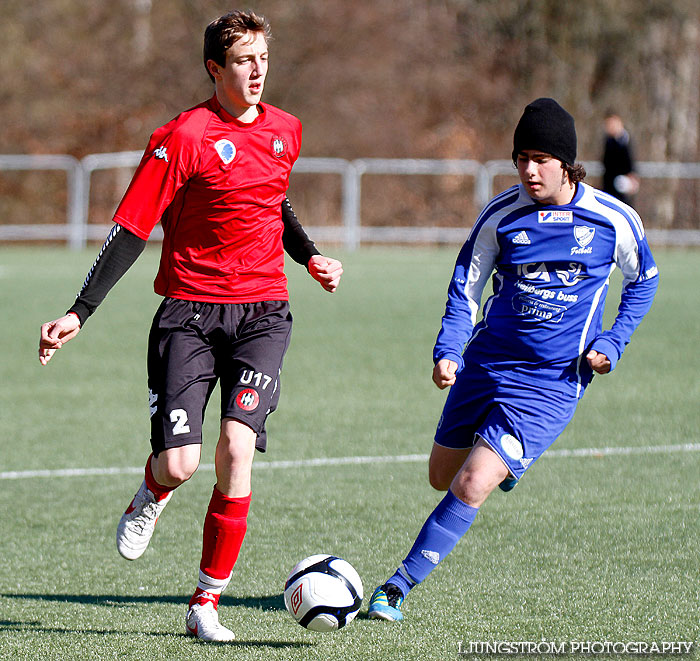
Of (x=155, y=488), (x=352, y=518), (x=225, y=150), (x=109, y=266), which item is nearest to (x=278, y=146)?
(x=225, y=150)

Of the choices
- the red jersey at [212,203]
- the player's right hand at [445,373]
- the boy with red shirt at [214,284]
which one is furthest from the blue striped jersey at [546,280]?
the red jersey at [212,203]

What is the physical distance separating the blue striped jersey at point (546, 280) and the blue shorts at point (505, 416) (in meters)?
0.06

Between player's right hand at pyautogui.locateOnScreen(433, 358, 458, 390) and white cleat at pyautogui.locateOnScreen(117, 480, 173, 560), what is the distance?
4.04 feet

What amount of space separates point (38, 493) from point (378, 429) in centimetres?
253

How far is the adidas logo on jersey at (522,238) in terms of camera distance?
4.60m

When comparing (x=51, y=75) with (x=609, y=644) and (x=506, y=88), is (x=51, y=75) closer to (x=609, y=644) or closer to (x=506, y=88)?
(x=506, y=88)

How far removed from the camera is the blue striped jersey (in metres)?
4.60

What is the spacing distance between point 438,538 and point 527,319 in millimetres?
887

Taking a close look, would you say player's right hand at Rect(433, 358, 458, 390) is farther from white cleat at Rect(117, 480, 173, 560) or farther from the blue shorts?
white cleat at Rect(117, 480, 173, 560)

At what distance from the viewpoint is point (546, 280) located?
463 cm

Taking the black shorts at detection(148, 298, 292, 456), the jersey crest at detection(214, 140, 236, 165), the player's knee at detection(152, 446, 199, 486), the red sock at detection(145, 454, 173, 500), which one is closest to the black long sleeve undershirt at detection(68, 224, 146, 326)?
the black shorts at detection(148, 298, 292, 456)

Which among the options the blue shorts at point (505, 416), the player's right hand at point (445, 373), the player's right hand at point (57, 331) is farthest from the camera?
the blue shorts at point (505, 416)

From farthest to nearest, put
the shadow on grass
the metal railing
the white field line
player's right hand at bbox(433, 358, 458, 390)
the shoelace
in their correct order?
1. the metal railing
2. the white field line
3. the shoelace
4. the shadow on grass
5. player's right hand at bbox(433, 358, 458, 390)

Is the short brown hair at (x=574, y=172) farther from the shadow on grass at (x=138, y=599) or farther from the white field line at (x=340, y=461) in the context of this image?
the white field line at (x=340, y=461)
